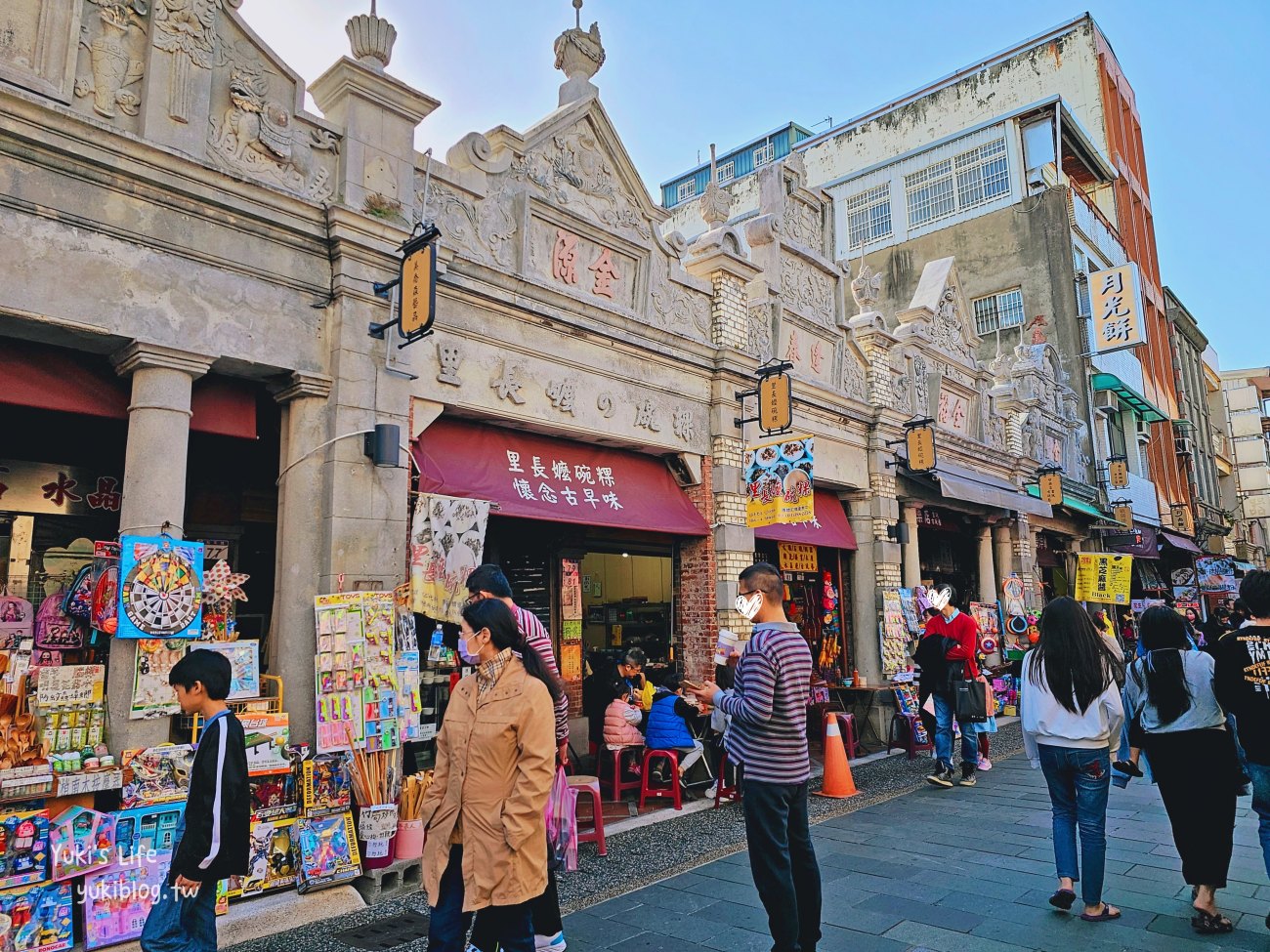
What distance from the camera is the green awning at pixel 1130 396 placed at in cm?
2450

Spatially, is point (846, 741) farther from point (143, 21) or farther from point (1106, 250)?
point (1106, 250)

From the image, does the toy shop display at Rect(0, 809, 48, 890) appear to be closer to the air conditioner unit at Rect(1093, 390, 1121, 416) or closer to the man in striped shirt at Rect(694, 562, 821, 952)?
the man in striped shirt at Rect(694, 562, 821, 952)

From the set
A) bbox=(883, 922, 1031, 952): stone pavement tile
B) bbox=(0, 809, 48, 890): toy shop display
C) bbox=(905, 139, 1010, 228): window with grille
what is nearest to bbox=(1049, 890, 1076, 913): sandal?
bbox=(883, 922, 1031, 952): stone pavement tile

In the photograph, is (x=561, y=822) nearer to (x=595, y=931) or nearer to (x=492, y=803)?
(x=595, y=931)

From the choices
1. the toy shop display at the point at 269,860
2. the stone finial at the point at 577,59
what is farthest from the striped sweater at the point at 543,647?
the stone finial at the point at 577,59

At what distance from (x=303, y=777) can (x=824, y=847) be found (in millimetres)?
4191

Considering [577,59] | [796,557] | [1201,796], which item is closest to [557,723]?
[1201,796]

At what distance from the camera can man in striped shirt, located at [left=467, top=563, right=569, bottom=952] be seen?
427 cm

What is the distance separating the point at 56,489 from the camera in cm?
775

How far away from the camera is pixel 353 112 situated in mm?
7496

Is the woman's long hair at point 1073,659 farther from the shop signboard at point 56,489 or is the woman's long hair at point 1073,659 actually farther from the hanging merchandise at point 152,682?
the shop signboard at point 56,489

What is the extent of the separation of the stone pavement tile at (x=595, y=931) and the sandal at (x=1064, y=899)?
251 cm

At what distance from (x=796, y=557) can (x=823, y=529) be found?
3.13 feet

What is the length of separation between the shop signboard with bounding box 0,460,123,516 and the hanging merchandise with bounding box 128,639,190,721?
2261mm
